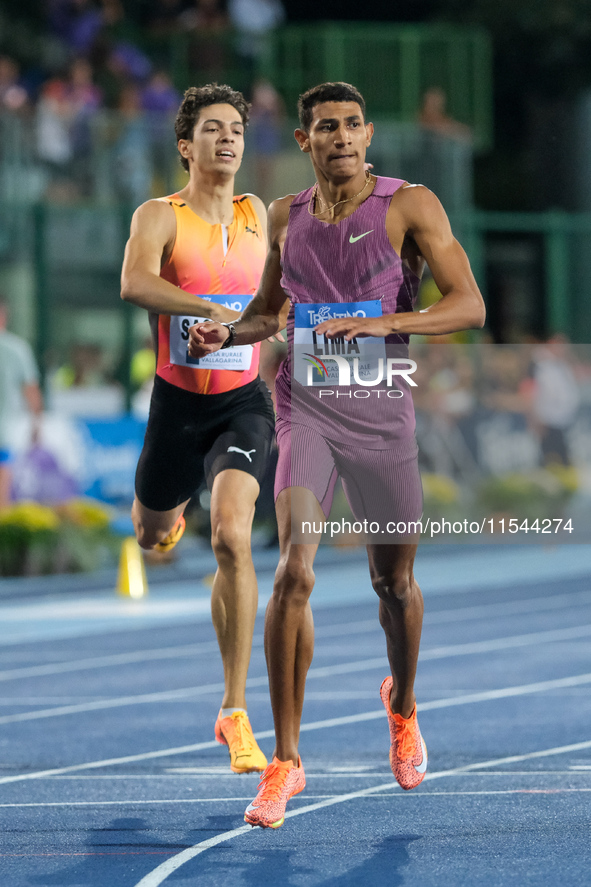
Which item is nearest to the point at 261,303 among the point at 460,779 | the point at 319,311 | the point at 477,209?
the point at 319,311

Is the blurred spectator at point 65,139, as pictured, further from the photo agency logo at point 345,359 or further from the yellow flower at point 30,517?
the photo agency logo at point 345,359

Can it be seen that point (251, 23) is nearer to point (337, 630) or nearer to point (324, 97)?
point (337, 630)

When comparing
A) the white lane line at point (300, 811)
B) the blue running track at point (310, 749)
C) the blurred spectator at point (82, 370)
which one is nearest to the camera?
the white lane line at point (300, 811)

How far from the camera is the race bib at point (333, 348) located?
19.1ft

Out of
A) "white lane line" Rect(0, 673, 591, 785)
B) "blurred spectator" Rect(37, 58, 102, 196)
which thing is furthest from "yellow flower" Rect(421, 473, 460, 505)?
"white lane line" Rect(0, 673, 591, 785)

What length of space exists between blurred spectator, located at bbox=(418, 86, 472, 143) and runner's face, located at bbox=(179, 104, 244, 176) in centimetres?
1631

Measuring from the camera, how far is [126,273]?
6.49m

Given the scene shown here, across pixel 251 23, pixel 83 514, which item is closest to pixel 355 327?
pixel 83 514

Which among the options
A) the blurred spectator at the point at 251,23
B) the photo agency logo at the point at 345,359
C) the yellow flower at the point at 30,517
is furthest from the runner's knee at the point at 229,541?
the blurred spectator at the point at 251,23

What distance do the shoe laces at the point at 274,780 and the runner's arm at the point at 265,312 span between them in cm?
155

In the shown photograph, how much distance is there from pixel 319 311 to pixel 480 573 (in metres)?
12.6

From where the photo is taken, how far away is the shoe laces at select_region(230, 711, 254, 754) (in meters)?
6.40

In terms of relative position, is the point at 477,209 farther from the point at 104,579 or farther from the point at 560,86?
the point at 104,579

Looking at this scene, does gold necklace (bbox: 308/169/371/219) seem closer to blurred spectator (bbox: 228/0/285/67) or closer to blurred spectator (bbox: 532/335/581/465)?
blurred spectator (bbox: 532/335/581/465)
